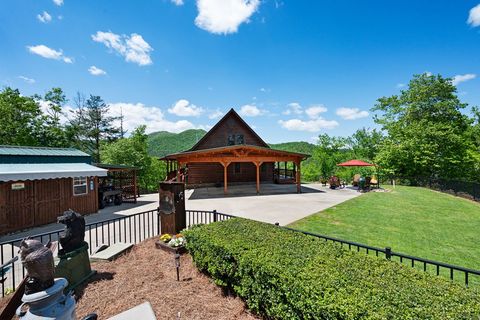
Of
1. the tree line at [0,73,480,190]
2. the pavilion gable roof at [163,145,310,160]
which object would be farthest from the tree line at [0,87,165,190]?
the pavilion gable roof at [163,145,310,160]

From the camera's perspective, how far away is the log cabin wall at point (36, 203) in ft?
27.3

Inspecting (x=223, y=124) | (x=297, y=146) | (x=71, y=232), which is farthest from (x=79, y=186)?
(x=297, y=146)

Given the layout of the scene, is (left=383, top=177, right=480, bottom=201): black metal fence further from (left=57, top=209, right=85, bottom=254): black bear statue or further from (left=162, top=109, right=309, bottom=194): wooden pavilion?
(left=57, top=209, right=85, bottom=254): black bear statue

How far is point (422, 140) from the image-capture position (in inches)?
872

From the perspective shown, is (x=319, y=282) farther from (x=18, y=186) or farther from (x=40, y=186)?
(x=40, y=186)

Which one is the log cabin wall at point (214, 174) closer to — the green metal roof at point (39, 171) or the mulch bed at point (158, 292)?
the green metal roof at point (39, 171)

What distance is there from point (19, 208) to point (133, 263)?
706cm

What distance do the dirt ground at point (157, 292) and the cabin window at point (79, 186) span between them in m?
7.42

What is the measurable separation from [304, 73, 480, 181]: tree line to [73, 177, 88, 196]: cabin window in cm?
2460

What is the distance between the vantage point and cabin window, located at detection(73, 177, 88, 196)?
10945 millimetres

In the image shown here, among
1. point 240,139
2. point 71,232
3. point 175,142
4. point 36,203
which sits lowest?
point 36,203

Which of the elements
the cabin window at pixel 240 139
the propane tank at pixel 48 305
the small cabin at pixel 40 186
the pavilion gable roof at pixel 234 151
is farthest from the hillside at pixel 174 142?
the propane tank at pixel 48 305

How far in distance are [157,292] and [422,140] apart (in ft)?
90.1

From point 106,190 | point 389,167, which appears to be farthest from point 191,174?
point 389,167
